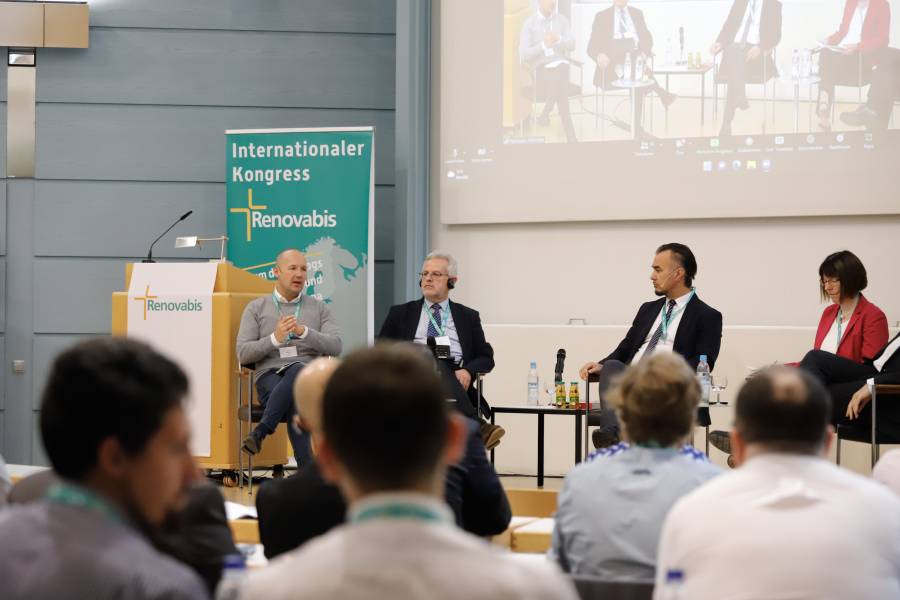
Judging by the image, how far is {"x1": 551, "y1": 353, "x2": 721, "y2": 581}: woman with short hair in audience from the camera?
198 centimetres

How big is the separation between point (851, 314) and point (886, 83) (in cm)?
168

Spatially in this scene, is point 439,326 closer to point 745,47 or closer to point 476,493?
point 745,47

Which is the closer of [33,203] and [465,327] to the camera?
[465,327]

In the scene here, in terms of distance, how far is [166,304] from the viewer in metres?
5.86

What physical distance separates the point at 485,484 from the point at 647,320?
121 inches

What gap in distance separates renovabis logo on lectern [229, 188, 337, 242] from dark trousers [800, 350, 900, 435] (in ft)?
9.81

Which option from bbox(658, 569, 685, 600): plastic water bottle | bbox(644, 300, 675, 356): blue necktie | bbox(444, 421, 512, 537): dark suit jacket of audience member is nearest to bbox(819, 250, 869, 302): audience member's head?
bbox(644, 300, 675, 356): blue necktie

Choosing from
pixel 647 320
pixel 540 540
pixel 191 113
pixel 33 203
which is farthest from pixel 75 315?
pixel 540 540

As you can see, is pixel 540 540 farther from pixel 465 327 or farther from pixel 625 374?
pixel 465 327

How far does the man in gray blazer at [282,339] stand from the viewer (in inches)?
210

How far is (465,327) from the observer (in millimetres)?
5738

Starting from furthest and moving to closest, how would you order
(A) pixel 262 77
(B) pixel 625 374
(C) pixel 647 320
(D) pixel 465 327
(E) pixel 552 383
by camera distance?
(A) pixel 262 77 < (E) pixel 552 383 < (D) pixel 465 327 < (C) pixel 647 320 < (B) pixel 625 374

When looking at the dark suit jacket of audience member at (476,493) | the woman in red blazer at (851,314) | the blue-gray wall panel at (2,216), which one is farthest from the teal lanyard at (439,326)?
the blue-gray wall panel at (2,216)

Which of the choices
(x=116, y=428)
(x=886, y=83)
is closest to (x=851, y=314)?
(x=886, y=83)
